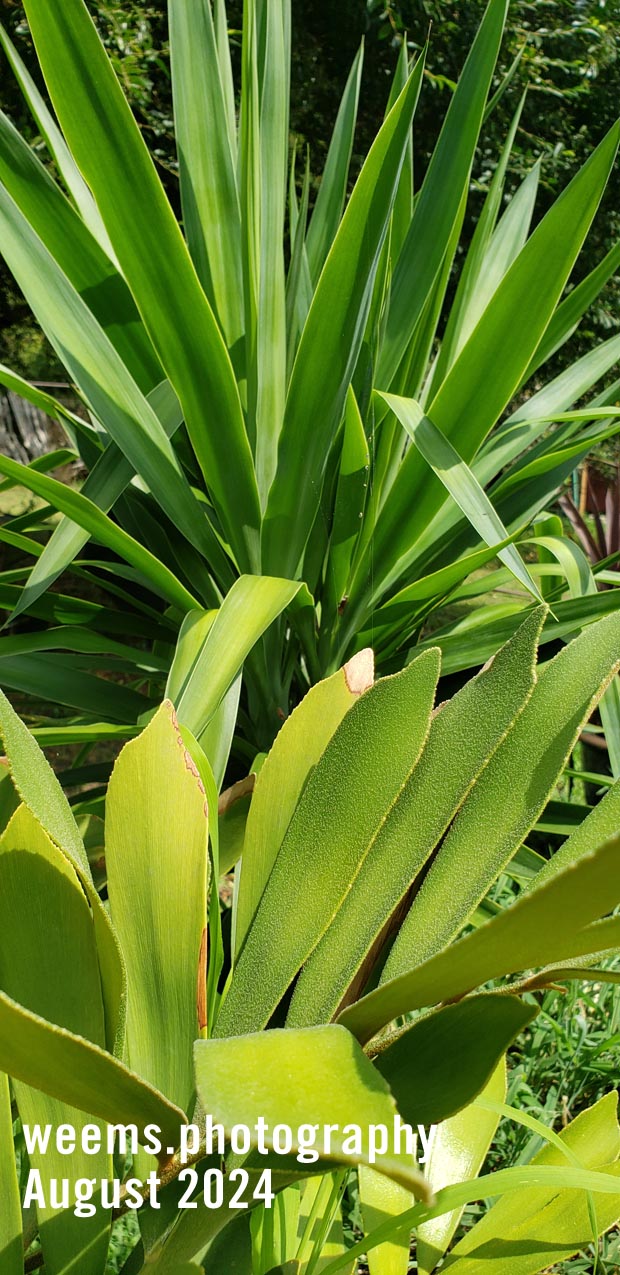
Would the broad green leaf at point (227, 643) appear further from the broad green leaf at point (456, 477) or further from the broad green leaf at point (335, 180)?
the broad green leaf at point (335, 180)

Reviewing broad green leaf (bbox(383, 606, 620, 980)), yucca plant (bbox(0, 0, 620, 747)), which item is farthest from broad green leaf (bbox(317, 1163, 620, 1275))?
yucca plant (bbox(0, 0, 620, 747))

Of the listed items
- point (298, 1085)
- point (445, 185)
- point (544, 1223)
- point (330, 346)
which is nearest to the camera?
point (298, 1085)

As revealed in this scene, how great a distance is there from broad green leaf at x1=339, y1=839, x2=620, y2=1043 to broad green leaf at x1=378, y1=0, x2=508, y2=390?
90 centimetres

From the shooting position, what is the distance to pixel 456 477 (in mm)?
887

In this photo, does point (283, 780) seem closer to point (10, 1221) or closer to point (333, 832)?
point (333, 832)

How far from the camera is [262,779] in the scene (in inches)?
16.4

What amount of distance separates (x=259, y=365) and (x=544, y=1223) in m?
0.93

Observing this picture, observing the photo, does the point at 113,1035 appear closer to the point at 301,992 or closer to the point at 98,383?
the point at 301,992

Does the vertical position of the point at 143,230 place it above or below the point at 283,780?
above

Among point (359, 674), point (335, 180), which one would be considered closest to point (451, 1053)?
point (359, 674)

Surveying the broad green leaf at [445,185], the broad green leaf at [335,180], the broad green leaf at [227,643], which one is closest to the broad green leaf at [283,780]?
the broad green leaf at [227,643]

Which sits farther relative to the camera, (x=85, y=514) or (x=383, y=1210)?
(x=85, y=514)

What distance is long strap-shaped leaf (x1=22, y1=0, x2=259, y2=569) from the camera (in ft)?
2.55

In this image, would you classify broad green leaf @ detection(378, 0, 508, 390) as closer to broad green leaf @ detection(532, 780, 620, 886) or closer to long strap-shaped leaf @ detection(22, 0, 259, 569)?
long strap-shaped leaf @ detection(22, 0, 259, 569)
